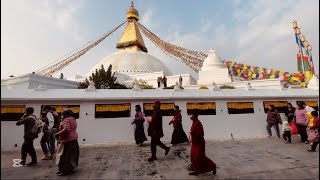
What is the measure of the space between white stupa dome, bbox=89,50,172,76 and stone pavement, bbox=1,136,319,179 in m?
31.6

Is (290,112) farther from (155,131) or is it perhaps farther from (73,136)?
(73,136)

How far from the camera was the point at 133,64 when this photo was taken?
1618 inches

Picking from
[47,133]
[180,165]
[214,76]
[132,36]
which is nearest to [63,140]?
[47,133]

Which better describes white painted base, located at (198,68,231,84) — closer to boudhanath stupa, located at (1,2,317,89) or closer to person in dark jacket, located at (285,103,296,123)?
boudhanath stupa, located at (1,2,317,89)

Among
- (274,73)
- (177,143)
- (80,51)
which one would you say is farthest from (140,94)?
(80,51)

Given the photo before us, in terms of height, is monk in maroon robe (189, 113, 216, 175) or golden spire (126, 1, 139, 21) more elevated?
golden spire (126, 1, 139, 21)

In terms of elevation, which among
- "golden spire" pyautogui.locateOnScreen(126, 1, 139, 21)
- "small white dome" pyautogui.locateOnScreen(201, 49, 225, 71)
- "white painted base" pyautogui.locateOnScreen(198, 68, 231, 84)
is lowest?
"white painted base" pyautogui.locateOnScreen(198, 68, 231, 84)

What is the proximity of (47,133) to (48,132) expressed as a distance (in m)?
0.04

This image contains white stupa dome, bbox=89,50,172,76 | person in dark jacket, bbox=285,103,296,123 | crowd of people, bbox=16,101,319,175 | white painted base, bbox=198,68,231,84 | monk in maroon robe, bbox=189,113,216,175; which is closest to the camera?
monk in maroon robe, bbox=189,113,216,175

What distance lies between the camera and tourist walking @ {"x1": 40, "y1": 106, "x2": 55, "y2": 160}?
7.24 meters

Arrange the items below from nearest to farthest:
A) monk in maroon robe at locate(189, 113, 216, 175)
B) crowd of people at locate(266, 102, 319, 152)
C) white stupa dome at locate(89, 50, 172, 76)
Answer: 1. monk in maroon robe at locate(189, 113, 216, 175)
2. crowd of people at locate(266, 102, 319, 152)
3. white stupa dome at locate(89, 50, 172, 76)

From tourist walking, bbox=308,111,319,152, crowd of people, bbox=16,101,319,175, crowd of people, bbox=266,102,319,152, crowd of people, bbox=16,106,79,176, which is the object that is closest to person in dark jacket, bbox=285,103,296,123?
crowd of people, bbox=266,102,319,152

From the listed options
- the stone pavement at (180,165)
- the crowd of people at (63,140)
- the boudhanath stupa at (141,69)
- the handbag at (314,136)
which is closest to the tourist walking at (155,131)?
the stone pavement at (180,165)

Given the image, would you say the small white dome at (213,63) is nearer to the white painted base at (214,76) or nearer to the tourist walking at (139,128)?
the white painted base at (214,76)
